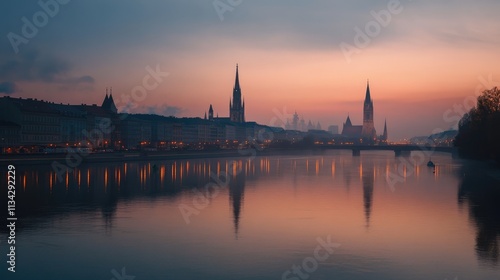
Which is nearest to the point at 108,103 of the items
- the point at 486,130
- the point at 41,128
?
the point at 41,128

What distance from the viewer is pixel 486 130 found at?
5706 centimetres

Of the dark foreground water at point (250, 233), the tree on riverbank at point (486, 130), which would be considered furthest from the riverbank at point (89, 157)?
the tree on riverbank at point (486, 130)

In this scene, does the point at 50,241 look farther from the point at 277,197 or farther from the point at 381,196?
the point at 381,196

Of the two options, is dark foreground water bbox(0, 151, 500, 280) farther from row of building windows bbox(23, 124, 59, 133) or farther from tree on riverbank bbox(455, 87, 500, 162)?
row of building windows bbox(23, 124, 59, 133)

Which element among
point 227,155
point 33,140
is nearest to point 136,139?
point 227,155

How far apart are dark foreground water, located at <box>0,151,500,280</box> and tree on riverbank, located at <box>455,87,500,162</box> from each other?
40.4 ft

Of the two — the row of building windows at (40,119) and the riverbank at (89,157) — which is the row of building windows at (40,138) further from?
the riverbank at (89,157)

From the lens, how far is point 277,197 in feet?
122

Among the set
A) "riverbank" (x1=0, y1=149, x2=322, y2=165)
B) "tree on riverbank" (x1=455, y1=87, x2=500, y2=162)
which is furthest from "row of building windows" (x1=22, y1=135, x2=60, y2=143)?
"tree on riverbank" (x1=455, y1=87, x2=500, y2=162)

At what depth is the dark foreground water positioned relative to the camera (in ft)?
58.2

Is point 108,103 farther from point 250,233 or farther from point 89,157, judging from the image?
point 250,233

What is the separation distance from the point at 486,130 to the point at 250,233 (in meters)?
39.6

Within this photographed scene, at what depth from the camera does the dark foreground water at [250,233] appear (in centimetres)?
1773

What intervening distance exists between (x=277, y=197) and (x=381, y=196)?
6415 mm
